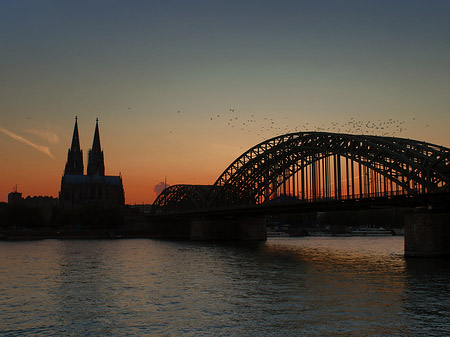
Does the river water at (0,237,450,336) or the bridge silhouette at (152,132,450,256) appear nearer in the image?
the river water at (0,237,450,336)

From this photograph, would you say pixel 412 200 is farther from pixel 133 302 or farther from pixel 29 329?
pixel 29 329

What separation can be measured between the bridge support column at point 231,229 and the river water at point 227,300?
65.9 m

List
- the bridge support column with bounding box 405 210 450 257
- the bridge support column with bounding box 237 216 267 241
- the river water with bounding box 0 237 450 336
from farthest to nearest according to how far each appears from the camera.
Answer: the bridge support column with bounding box 237 216 267 241
the bridge support column with bounding box 405 210 450 257
the river water with bounding box 0 237 450 336

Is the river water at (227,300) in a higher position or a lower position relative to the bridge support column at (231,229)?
lower

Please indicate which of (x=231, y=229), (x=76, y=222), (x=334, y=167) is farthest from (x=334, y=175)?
(x=76, y=222)

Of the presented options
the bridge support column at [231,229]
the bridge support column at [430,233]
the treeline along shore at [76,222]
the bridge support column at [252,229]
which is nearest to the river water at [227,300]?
the bridge support column at [430,233]

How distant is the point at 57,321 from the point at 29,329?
1986 millimetres

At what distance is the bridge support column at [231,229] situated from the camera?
122 metres

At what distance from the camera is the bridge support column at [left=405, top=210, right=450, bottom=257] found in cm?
5941

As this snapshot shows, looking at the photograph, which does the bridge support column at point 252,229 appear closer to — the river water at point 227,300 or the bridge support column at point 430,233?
the bridge support column at point 430,233

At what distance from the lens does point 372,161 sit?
71.3 metres

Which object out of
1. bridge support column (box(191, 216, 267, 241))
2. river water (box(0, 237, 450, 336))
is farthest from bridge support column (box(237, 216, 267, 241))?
river water (box(0, 237, 450, 336))

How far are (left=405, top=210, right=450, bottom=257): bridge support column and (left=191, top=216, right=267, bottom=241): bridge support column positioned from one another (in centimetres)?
6204

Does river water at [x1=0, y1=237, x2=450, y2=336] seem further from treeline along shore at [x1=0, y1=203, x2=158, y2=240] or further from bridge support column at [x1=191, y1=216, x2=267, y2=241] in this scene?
treeline along shore at [x1=0, y1=203, x2=158, y2=240]
